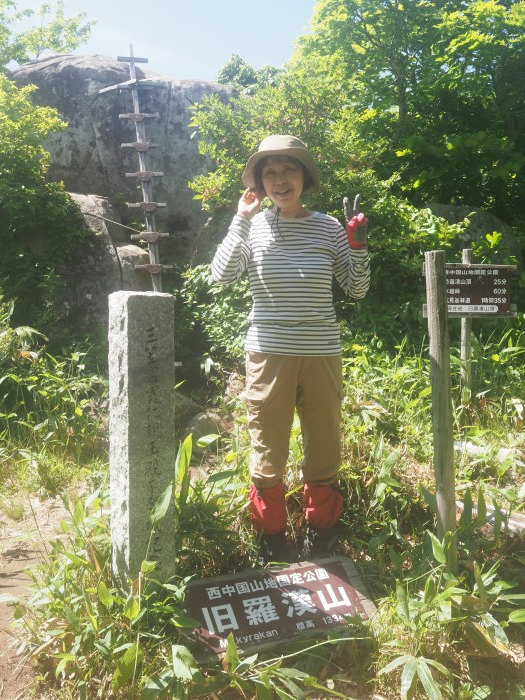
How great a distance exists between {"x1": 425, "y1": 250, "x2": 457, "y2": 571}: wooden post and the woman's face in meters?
0.77

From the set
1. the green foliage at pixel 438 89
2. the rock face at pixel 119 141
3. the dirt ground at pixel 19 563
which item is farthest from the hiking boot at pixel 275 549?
the rock face at pixel 119 141

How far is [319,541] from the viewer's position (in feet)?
9.32

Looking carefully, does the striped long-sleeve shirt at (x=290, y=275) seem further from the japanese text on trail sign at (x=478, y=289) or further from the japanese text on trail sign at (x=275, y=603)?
the japanese text on trail sign at (x=478, y=289)

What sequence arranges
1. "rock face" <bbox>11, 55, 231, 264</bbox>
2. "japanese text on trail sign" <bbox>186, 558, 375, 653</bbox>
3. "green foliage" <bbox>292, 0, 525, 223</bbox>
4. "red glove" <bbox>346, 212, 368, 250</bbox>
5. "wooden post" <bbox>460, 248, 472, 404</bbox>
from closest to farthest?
"japanese text on trail sign" <bbox>186, 558, 375, 653</bbox> → "red glove" <bbox>346, 212, 368, 250</bbox> → "wooden post" <bbox>460, 248, 472, 404</bbox> → "green foliage" <bbox>292, 0, 525, 223</bbox> → "rock face" <bbox>11, 55, 231, 264</bbox>

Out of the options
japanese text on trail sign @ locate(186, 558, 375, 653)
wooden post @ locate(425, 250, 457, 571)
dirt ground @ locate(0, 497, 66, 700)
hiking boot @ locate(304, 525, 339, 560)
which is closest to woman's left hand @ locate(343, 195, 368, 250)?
wooden post @ locate(425, 250, 457, 571)

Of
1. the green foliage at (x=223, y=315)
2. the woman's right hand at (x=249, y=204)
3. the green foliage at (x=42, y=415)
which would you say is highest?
the woman's right hand at (x=249, y=204)

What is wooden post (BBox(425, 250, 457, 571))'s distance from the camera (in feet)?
8.48

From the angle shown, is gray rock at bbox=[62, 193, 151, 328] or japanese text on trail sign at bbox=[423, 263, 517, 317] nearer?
japanese text on trail sign at bbox=[423, 263, 517, 317]

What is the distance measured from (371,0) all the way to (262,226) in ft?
21.4

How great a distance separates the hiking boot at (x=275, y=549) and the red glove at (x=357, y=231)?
1.58m

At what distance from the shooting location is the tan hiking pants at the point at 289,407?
8.33 feet

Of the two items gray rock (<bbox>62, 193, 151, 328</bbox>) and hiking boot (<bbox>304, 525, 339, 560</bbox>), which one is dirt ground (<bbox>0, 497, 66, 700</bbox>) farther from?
gray rock (<bbox>62, 193, 151, 328</bbox>)

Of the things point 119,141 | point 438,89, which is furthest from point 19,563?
point 438,89

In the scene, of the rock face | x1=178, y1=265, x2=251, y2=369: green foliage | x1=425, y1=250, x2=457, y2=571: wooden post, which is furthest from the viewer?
the rock face
